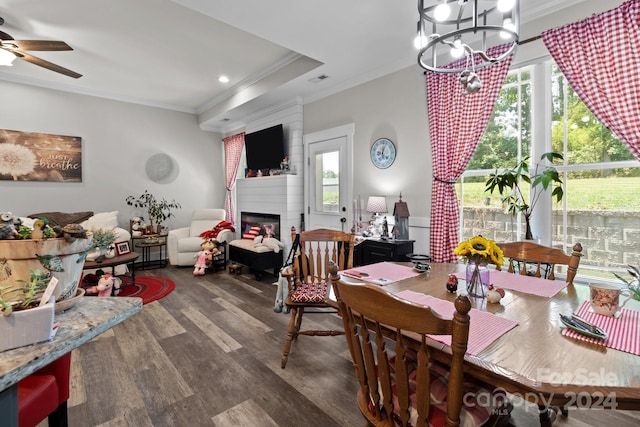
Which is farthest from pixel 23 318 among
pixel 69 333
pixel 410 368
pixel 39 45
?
pixel 39 45

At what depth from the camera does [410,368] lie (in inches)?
50.3

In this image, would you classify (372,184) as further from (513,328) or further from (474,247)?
(513,328)

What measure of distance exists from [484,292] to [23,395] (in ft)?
6.24

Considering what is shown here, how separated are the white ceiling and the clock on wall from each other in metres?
0.82

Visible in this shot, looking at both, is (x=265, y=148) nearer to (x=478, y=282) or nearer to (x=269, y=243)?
(x=269, y=243)

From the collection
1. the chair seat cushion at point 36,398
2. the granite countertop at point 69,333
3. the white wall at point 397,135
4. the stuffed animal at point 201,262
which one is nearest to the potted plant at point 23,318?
the granite countertop at point 69,333

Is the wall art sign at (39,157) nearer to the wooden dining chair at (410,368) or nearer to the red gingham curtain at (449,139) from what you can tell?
the red gingham curtain at (449,139)

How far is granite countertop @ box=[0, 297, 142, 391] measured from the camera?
2.11 feet

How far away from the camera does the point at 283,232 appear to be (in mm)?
4824

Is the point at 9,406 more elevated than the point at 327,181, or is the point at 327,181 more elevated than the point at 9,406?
the point at 327,181

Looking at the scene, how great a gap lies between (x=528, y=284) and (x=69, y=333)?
1970 millimetres

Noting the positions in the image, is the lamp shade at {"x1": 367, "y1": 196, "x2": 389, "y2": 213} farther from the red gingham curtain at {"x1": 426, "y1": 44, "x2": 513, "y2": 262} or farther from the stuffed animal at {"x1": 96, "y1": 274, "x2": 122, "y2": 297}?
the stuffed animal at {"x1": 96, "y1": 274, "x2": 122, "y2": 297}

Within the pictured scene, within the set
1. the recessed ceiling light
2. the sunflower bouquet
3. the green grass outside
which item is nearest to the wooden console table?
the recessed ceiling light

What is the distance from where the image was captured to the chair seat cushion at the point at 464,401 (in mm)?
1013
